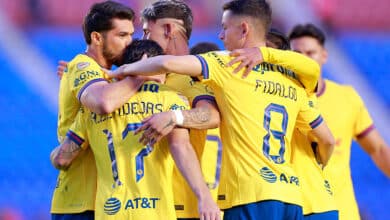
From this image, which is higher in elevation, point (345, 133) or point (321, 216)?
point (345, 133)

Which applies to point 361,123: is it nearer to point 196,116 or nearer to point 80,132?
point 196,116

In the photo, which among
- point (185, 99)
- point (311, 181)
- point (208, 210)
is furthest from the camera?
point (311, 181)

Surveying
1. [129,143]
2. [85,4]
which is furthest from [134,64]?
[85,4]

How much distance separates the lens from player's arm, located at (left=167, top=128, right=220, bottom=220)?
556 centimetres

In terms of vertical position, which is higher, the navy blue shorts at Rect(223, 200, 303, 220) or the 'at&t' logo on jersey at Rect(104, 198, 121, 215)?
the 'at&t' logo on jersey at Rect(104, 198, 121, 215)

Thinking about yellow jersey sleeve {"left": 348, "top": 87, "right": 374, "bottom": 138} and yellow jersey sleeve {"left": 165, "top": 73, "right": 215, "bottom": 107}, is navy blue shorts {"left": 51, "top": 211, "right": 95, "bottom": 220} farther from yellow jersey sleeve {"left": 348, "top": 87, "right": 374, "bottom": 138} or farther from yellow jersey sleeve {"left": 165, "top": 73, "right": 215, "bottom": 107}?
yellow jersey sleeve {"left": 348, "top": 87, "right": 374, "bottom": 138}

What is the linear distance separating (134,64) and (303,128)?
1307 millimetres

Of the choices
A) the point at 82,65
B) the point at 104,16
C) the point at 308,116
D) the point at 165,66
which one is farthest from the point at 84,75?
the point at 308,116

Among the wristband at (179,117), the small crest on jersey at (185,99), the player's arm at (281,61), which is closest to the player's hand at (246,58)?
the player's arm at (281,61)

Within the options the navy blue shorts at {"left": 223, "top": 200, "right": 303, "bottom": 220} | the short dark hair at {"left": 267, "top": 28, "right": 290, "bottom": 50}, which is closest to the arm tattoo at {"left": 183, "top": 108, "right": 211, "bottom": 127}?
the navy blue shorts at {"left": 223, "top": 200, "right": 303, "bottom": 220}

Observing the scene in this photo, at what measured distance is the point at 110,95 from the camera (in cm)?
575

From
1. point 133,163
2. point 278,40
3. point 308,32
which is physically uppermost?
point 308,32

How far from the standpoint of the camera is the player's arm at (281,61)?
19.5 feet

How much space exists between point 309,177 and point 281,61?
0.91m
